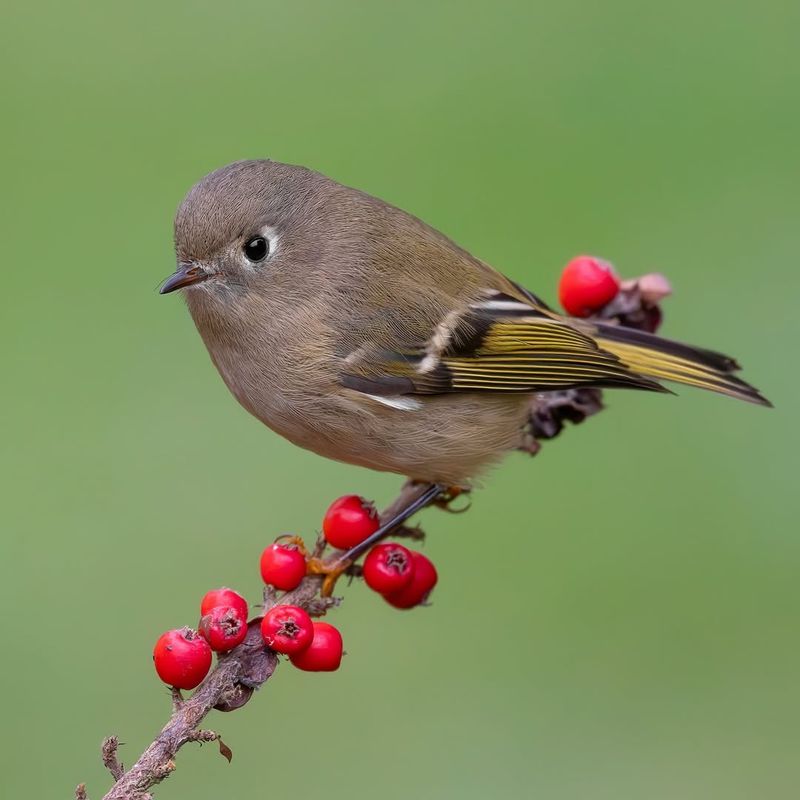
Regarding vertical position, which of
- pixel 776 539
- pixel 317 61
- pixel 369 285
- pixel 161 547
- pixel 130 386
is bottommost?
pixel 161 547

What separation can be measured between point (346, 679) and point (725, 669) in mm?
1440

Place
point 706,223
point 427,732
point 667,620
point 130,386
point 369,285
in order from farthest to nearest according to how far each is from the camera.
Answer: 1. point 706,223
2. point 130,386
3. point 667,620
4. point 427,732
5. point 369,285

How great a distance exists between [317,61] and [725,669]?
3.94 m

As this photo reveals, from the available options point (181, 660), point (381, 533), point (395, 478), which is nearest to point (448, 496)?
point (381, 533)

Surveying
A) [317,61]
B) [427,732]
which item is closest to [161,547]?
[427,732]

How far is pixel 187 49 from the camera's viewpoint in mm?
7191

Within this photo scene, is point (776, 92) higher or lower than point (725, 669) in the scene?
higher

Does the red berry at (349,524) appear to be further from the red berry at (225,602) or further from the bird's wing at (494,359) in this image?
the red berry at (225,602)

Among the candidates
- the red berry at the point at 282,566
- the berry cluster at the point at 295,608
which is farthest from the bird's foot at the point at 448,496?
the red berry at the point at 282,566

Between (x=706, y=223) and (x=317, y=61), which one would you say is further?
(x=317, y=61)

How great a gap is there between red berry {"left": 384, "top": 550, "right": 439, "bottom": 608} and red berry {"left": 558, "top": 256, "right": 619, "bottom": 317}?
848 millimetres

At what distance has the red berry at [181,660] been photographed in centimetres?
218

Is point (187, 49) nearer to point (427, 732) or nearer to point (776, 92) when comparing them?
point (776, 92)

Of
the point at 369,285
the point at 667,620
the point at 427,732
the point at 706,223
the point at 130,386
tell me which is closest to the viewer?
the point at 369,285
